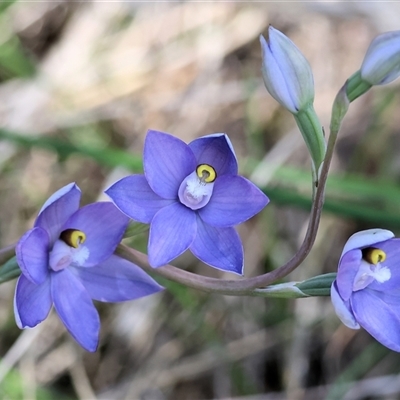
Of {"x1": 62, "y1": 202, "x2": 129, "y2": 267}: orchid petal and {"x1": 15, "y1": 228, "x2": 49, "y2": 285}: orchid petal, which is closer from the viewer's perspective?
{"x1": 15, "y1": 228, "x2": 49, "y2": 285}: orchid petal

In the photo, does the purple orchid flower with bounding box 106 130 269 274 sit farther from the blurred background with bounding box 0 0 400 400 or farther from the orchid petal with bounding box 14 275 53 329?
the blurred background with bounding box 0 0 400 400

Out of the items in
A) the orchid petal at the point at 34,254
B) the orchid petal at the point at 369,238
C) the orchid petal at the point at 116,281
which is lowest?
the orchid petal at the point at 369,238

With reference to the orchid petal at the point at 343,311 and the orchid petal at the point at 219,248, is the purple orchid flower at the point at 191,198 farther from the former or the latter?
the orchid petal at the point at 343,311

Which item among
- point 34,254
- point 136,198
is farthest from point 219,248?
point 34,254

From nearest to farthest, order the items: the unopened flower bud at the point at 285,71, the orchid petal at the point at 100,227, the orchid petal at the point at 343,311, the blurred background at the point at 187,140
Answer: the orchid petal at the point at 343,311
the unopened flower bud at the point at 285,71
the orchid petal at the point at 100,227
the blurred background at the point at 187,140

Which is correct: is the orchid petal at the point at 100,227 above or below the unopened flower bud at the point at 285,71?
below

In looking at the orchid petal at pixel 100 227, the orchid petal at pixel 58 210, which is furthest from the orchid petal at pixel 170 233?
the orchid petal at pixel 58 210

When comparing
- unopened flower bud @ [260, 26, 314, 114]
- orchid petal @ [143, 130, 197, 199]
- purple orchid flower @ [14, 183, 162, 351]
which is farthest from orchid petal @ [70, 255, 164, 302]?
unopened flower bud @ [260, 26, 314, 114]
